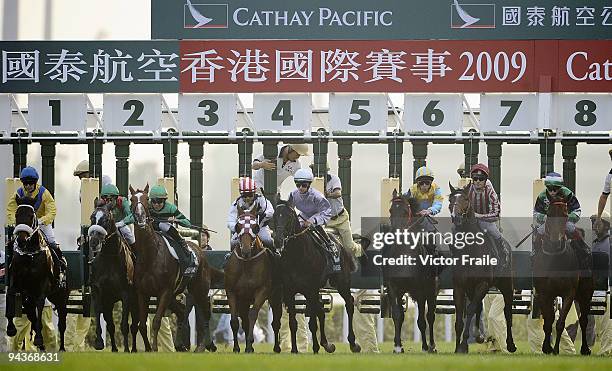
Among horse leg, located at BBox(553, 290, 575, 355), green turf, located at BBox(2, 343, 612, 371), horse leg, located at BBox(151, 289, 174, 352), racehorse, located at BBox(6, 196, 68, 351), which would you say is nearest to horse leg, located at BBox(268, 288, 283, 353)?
green turf, located at BBox(2, 343, 612, 371)

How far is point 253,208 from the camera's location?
1669cm

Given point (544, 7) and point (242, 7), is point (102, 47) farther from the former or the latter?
point (544, 7)

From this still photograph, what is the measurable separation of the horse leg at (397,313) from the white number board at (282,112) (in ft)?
4.42

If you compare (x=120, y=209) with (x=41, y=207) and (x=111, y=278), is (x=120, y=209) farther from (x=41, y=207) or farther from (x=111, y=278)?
(x=41, y=207)

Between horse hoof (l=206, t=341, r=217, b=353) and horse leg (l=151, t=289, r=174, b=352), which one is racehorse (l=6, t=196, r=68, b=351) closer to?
horse leg (l=151, t=289, r=174, b=352)

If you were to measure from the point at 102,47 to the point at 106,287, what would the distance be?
1.74 meters

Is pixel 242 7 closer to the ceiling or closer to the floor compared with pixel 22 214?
closer to the ceiling

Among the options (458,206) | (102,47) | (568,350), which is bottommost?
(568,350)

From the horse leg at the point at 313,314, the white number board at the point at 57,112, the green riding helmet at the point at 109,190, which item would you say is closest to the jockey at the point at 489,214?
the horse leg at the point at 313,314

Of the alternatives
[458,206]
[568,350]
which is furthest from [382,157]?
[568,350]

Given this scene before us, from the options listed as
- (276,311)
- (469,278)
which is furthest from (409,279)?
(276,311)

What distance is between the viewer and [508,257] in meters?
16.8

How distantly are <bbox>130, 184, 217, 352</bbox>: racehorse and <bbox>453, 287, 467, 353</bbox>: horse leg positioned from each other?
1768 mm

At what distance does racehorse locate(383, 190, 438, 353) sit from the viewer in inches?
661
